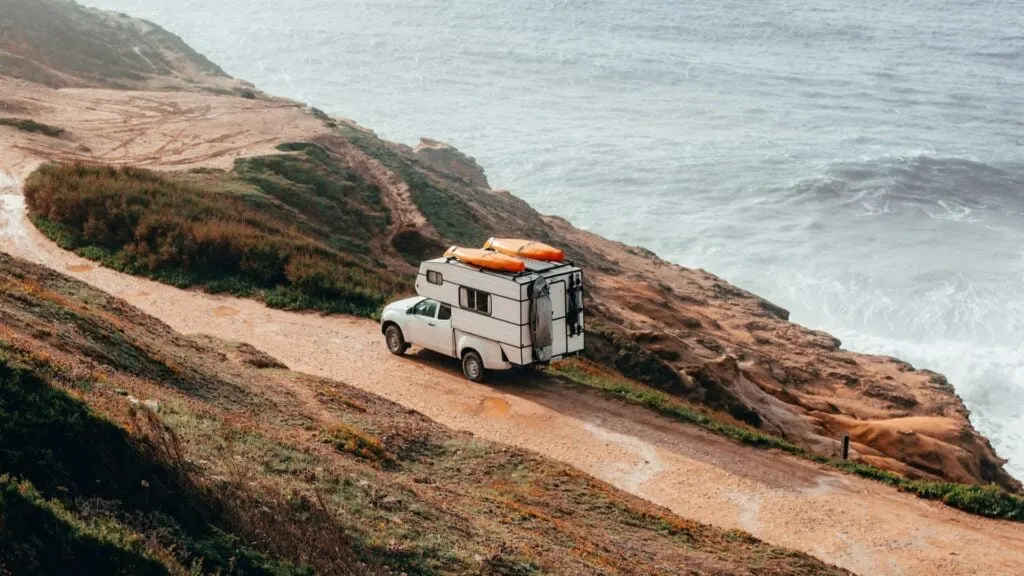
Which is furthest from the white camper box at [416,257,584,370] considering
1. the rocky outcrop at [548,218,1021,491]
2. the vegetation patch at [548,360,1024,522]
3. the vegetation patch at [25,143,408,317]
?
the vegetation patch at [25,143,408,317]

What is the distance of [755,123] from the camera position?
9188cm

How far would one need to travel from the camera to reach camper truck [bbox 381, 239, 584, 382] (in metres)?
20.1

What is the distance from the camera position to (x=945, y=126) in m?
88.3

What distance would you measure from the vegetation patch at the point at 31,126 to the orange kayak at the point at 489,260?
81.9 ft

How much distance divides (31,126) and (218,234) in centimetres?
1665

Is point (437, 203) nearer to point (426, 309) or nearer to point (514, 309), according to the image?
point (426, 309)

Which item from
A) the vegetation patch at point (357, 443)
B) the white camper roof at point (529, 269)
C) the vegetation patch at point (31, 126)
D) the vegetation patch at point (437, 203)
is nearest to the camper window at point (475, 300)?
the white camper roof at point (529, 269)

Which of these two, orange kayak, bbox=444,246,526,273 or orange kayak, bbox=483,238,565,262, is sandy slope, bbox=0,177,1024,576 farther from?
orange kayak, bbox=483,238,565,262

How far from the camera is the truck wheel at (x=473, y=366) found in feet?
70.1

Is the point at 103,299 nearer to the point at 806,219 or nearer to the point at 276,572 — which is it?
the point at 276,572

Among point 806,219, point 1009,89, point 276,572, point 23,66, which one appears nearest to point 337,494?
point 276,572

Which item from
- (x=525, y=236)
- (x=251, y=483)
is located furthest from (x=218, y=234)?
(x=251, y=483)

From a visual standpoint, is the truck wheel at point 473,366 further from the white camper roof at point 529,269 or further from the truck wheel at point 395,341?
the white camper roof at point 529,269

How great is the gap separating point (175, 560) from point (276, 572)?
1022mm
